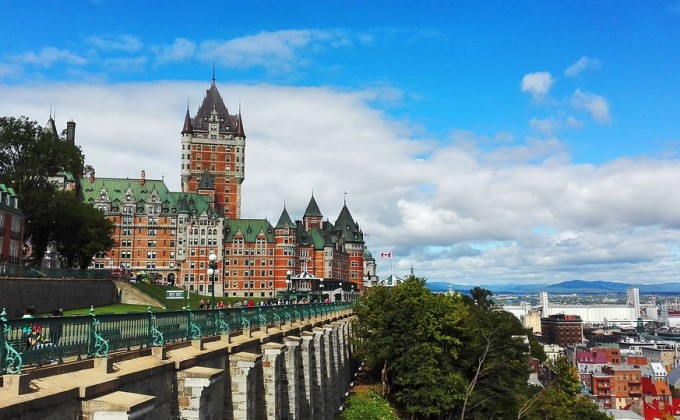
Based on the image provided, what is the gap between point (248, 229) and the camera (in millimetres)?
138125

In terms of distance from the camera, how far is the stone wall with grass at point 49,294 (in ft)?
129

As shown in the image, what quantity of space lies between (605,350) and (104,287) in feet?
516

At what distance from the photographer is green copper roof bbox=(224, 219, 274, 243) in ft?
450

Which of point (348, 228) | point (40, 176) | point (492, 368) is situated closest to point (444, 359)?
point (492, 368)

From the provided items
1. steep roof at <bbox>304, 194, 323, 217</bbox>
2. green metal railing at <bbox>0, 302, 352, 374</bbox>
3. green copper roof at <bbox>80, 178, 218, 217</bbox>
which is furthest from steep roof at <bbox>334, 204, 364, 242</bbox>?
green metal railing at <bbox>0, 302, 352, 374</bbox>

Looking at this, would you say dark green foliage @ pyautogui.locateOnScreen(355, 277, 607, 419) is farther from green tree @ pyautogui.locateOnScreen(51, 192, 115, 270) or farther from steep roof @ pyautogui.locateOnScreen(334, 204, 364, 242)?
steep roof @ pyautogui.locateOnScreen(334, 204, 364, 242)

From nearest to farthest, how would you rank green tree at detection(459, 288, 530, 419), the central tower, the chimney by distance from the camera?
→ green tree at detection(459, 288, 530, 419) → the chimney → the central tower

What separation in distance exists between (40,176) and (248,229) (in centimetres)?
7682

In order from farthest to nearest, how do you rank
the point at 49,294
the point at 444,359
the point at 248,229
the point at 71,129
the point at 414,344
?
the point at 248,229 < the point at 71,129 < the point at 444,359 < the point at 414,344 < the point at 49,294

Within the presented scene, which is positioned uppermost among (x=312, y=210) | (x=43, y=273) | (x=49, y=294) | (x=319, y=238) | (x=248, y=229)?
(x=312, y=210)

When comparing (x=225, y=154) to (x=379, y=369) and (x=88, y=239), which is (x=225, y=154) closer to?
(x=88, y=239)

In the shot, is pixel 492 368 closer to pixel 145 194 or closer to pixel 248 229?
pixel 248 229

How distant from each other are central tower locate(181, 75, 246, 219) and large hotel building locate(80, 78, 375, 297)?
238 millimetres

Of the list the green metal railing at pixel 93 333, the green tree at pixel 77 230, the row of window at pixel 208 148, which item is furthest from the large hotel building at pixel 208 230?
the green metal railing at pixel 93 333
